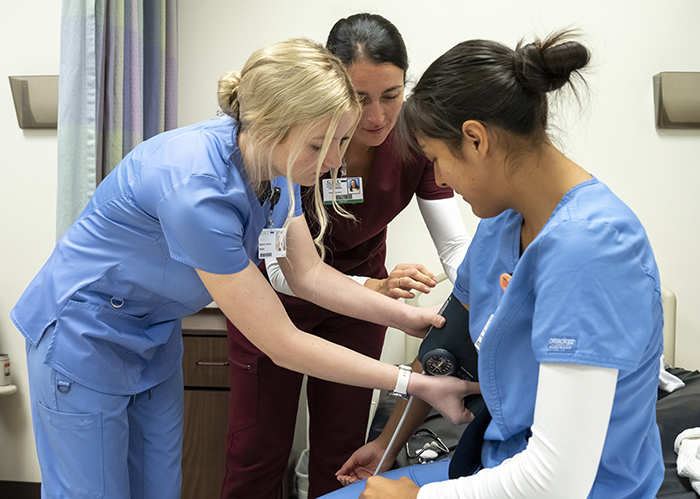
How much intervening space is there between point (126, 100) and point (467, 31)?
59.7 inches

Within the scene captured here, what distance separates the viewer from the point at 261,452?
1.72 m

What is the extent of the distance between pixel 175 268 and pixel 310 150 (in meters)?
0.37

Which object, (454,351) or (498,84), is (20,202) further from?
(498,84)

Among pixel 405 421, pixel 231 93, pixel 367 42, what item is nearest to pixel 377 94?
pixel 367 42

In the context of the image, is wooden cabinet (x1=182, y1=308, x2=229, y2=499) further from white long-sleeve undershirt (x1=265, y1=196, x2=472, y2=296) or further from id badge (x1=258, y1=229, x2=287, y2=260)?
id badge (x1=258, y1=229, x2=287, y2=260)

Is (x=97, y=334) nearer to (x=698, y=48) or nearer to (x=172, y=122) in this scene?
(x=172, y=122)

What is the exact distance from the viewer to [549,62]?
849 millimetres

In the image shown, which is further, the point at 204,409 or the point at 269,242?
the point at 204,409

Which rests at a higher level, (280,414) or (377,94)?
(377,94)

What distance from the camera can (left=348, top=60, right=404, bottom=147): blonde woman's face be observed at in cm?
142

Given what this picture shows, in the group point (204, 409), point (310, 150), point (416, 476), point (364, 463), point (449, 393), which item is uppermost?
point (310, 150)

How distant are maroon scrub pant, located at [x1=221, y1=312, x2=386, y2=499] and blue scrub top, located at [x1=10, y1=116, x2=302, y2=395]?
19.7 inches

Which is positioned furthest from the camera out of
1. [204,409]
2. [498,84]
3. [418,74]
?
[418,74]

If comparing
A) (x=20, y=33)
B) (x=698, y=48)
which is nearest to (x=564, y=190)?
(x=698, y=48)
